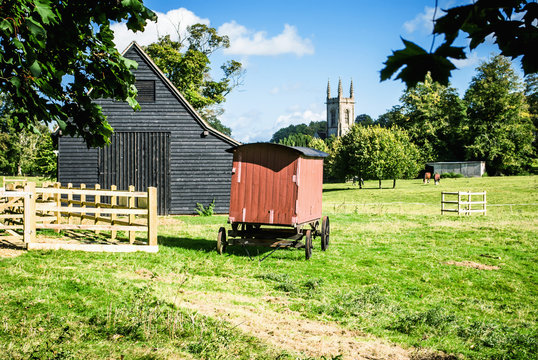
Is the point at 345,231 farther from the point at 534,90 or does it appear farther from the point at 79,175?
the point at 534,90

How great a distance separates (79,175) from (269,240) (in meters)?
14.4

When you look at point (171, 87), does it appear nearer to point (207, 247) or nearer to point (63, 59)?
point (207, 247)

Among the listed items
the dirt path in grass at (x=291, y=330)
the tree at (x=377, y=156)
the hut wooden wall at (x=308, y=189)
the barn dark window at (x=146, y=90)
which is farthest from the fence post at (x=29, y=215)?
the tree at (x=377, y=156)

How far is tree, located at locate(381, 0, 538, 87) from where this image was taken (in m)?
2.20

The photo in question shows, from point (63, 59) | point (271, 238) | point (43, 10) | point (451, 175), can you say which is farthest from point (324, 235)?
point (451, 175)

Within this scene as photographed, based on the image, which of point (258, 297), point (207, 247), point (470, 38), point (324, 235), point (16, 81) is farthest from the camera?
point (324, 235)

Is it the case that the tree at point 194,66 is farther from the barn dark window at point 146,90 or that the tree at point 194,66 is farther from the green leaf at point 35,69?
the green leaf at point 35,69

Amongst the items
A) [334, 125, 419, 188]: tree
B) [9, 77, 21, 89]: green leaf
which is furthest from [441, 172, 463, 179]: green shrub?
[9, 77, 21, 89]: green leaf

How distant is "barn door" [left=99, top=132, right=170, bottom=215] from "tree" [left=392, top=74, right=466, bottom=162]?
5495 centimetres

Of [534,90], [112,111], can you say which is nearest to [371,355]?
[112,111]

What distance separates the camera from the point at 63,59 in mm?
6875

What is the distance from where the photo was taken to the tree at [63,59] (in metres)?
5.61

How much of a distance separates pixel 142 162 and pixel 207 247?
1117 cm

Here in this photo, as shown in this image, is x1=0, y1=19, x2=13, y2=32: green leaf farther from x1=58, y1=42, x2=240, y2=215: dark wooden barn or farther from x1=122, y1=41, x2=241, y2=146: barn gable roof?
x1=58, y1=42, x2=240, y2=215: dark wooden barn
